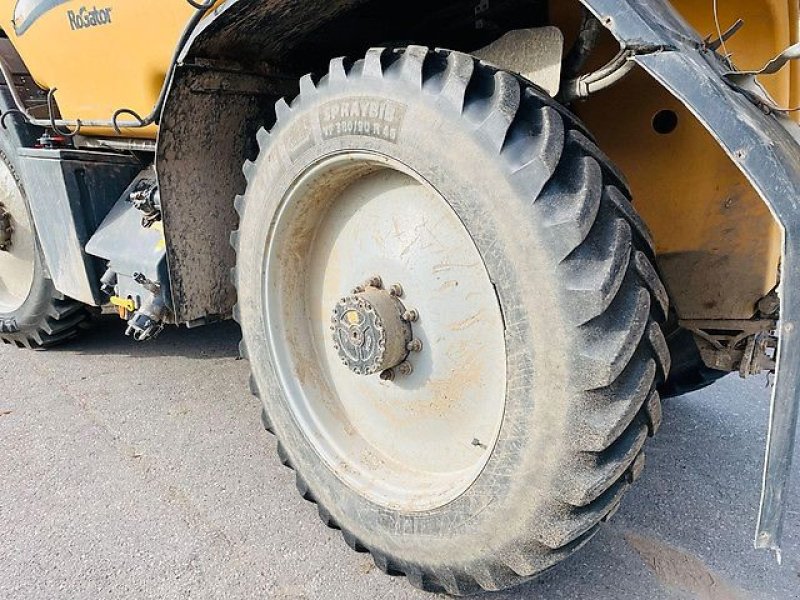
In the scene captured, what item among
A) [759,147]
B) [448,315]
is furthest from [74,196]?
[759,147]

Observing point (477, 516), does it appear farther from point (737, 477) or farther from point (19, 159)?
point (19, 159)

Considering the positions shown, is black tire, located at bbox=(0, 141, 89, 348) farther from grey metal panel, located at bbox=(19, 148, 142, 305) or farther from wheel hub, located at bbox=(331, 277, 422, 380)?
wheel hub, located at bbox=(331, 277, 422, 380)

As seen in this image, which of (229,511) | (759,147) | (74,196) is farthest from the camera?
(74,196)

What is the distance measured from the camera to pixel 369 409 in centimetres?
210

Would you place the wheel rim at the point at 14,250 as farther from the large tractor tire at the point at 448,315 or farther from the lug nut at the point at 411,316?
the lug nut at the point at 411,316

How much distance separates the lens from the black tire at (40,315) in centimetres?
359

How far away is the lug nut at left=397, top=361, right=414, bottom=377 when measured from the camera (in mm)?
1938

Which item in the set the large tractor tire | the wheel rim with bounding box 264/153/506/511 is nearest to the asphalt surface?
the large tractor tire

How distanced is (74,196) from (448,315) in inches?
79.8

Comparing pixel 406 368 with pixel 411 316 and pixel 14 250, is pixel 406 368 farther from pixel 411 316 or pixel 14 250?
pixel 14 250

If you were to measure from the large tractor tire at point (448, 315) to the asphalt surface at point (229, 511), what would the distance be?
0.25 meters

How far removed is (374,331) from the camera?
1840mm

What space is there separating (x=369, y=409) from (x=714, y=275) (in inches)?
46.8

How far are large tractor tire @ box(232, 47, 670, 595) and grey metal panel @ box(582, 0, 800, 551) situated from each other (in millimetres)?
253
